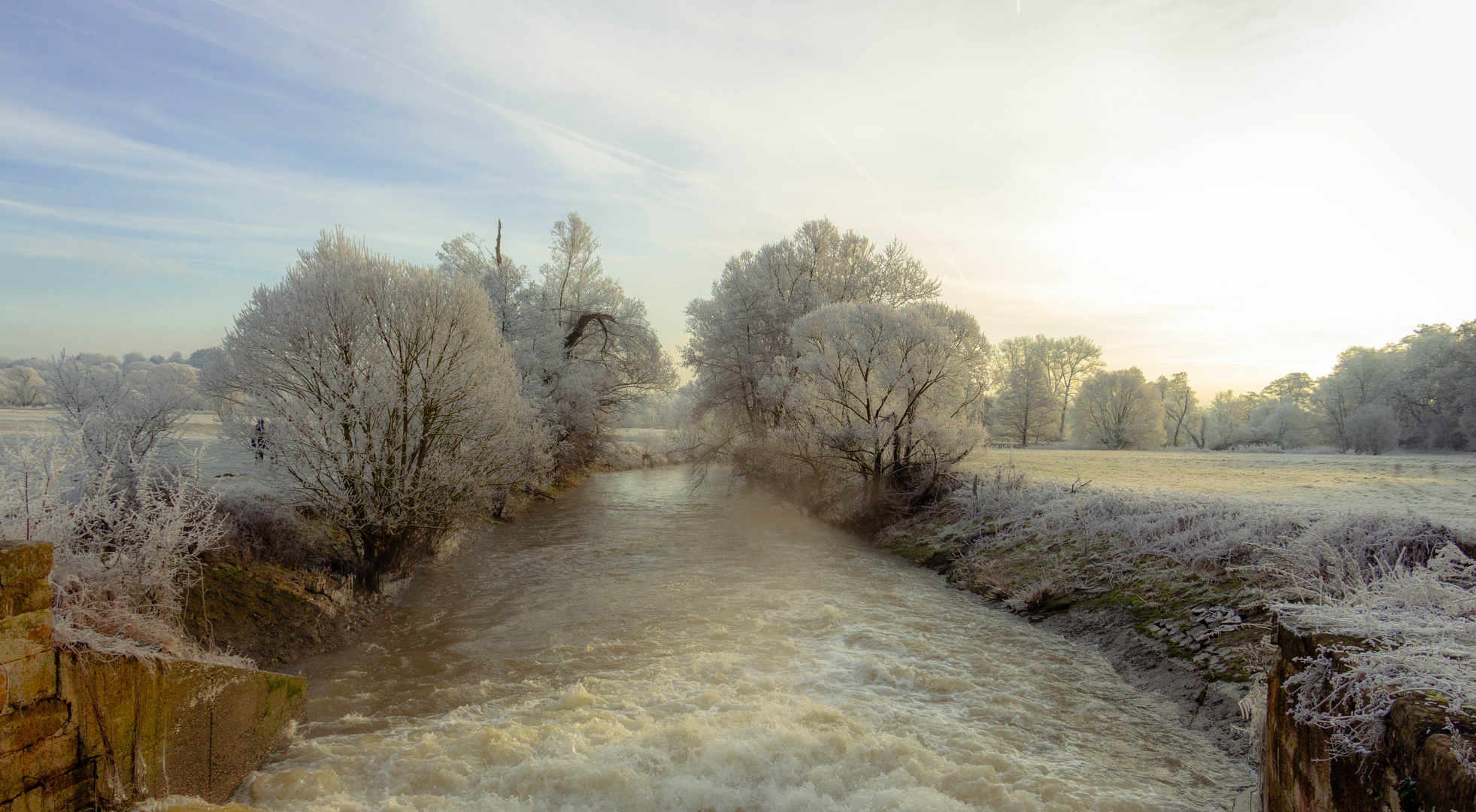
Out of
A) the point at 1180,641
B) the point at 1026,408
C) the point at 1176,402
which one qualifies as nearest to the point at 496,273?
the point at 1180,641

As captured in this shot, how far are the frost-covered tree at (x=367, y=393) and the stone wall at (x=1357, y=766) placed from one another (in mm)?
10894

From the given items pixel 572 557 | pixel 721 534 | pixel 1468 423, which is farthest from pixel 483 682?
pixel 1468 423

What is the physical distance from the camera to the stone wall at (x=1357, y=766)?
2930mm

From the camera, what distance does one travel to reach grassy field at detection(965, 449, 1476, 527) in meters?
10.5

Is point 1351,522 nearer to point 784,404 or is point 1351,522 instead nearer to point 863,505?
point 863,505

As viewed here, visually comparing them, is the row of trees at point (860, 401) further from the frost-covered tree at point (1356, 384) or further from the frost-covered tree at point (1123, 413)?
the frost-covered tree at point (1356, 384)

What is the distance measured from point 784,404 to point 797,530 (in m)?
4.21

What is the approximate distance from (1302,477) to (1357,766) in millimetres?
17166

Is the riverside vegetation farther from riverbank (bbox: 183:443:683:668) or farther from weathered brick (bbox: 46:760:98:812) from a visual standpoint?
weathered brick (bbox: 46:760:98:812)

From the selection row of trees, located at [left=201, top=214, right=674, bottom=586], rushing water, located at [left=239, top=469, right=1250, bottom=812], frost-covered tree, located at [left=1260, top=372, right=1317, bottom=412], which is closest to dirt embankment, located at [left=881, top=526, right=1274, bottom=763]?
rushing water, located at [left=239, top=469, right=1250, bottom=812]

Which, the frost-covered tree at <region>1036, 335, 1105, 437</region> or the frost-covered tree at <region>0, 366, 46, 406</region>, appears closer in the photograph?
the frost-covered tree at <region>0, 366, 46, 406</region>

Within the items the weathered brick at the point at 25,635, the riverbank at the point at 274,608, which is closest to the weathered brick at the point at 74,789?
the weathered brick at the point at 25,635

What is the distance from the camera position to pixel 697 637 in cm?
Answer: 919

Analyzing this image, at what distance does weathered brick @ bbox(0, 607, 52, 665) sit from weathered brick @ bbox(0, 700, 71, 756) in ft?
1.10
